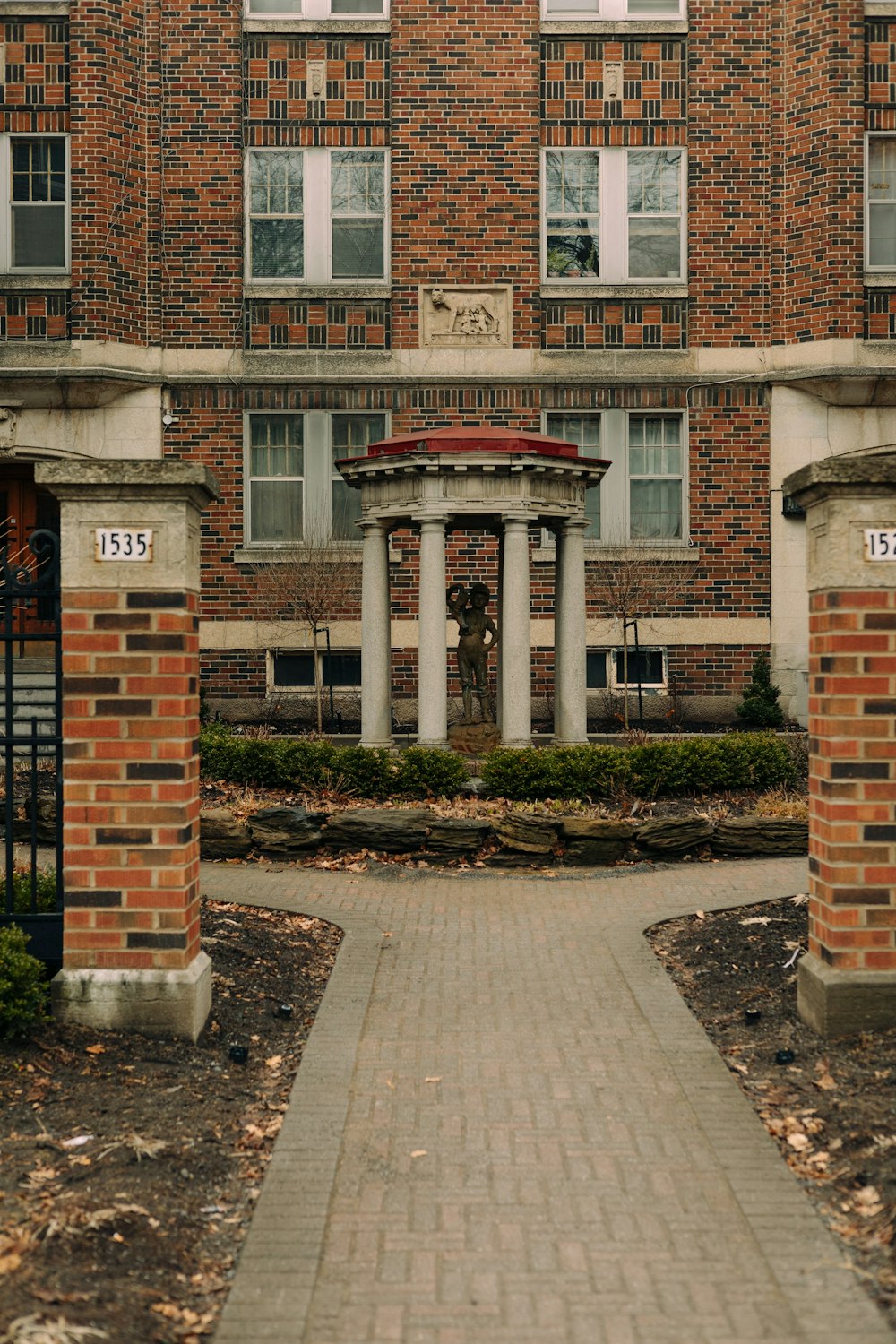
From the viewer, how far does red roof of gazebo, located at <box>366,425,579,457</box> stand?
13312 millimetres

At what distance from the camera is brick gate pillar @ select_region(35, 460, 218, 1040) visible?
225 inches

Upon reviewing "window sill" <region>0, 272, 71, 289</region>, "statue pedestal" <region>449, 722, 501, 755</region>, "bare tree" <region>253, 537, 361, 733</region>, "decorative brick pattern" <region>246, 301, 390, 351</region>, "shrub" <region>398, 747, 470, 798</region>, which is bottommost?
"shrub" <region>398, 747, 470, 798</region>

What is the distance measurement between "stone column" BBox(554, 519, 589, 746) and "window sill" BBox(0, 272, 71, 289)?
9.41 m

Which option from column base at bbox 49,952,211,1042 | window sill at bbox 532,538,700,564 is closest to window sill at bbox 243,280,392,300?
window sill at bbox 532,538,700,564

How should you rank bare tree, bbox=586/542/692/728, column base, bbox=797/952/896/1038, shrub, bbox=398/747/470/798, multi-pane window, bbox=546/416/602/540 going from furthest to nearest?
1. multi-pane window, bbox=546/416/602/540
2. bare tree, bbox=586/542/692/728
3. shrub, bbox=398/747/470/798
4. column base, bbox=797/952/896/1038

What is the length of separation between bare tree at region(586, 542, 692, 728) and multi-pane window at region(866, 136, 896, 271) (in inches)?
208

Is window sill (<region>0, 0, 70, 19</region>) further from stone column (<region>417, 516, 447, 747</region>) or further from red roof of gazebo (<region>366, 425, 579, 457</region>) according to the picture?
stone column (<region>417, 516, 447, 747</region>)

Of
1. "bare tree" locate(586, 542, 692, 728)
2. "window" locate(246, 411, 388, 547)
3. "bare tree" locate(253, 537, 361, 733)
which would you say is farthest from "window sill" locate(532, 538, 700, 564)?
"window" locate(246, 411, 388, 547)

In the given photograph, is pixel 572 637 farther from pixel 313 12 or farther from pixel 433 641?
pixel 313 12

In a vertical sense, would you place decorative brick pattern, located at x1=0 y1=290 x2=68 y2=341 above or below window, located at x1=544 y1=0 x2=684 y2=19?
below

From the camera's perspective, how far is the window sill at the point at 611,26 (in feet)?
64.6

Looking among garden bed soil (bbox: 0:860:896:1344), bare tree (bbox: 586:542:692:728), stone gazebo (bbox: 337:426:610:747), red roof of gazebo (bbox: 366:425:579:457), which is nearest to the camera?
garden bed soil (bbox: 0:860:896:1344)

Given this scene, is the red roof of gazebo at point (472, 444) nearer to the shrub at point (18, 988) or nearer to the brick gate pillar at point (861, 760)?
the brick gate pillar at point (861, 760)

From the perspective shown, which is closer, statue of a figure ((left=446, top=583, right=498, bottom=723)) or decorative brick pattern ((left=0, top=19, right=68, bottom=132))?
statue of a figure ((left=446, top=583, right=498, bottom=723))
